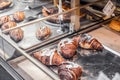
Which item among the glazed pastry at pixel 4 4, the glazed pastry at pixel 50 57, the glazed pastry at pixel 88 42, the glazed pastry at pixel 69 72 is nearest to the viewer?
the glazed pastry at pixel 69 72

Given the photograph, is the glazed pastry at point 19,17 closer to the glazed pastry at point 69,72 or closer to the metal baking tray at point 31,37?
the metal baking tray at point 31,37

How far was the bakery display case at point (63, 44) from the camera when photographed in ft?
3.20

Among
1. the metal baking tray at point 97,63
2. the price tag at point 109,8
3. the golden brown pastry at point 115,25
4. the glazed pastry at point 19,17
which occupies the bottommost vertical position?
the metal baking tray at point 97,63

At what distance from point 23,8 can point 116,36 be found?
2.26 ft

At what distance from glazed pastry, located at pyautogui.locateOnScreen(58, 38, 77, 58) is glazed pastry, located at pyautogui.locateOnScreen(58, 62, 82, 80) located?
13cm

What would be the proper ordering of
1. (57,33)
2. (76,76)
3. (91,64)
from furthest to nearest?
1. (57,33)
2. (91,64)
3. (76,76)

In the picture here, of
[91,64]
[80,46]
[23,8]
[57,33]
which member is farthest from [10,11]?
[91,64]

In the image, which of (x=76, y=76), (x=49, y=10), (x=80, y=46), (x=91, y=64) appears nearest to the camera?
(x=76, y=76)

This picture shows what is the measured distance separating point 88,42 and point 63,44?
13 cm

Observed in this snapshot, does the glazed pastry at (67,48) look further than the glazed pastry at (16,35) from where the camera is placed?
No

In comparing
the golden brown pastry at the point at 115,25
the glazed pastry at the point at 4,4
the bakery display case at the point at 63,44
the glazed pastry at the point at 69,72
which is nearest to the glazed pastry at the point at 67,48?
the bakery display case at the point at 63,44

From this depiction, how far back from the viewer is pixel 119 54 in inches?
44.1

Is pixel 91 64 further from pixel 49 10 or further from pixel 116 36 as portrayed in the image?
pixel 49 10

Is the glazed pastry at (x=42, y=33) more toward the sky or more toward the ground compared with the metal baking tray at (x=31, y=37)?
more toward the sky
